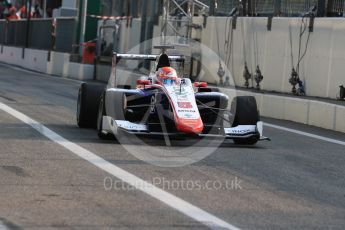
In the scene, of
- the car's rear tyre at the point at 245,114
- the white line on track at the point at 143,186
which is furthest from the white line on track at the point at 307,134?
the white line on track at the point at 143,186

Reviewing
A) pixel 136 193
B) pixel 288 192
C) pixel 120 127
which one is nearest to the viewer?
pixel 136 193

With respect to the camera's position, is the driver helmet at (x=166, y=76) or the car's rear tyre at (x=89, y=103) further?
the car's rear tyre at (x=89, y=103)

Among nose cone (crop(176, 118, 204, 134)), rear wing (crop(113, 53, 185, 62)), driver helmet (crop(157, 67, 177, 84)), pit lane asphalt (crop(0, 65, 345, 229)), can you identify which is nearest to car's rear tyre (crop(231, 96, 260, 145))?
pit lane asphalt (crop(0, 65, 345, 229))

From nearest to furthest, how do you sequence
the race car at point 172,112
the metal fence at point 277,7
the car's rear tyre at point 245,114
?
1. the race car at point 172,112
2. the car's rear tyre at point 245,114
3. the metal fence at point 277,7

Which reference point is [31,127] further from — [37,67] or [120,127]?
[37,67]

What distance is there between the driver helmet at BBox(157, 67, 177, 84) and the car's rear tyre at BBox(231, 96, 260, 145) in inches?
39.7

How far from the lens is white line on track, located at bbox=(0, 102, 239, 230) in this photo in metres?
6.76

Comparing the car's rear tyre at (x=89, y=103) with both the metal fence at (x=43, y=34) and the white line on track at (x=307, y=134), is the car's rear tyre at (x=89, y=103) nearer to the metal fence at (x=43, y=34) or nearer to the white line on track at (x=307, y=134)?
the white line on track at (x=307, y=134)

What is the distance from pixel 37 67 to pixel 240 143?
89.5ft

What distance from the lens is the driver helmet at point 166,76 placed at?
11.5 metres

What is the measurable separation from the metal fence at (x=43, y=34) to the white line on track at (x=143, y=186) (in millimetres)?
24084

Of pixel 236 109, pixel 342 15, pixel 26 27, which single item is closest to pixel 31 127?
pixel 236 109

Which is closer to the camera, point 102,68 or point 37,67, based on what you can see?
point 102,68

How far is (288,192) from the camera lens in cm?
827
